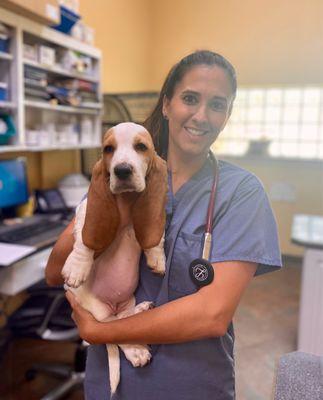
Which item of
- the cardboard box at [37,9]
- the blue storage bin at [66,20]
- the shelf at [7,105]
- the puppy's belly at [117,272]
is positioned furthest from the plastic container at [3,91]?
the puppy's belly at [117,272]

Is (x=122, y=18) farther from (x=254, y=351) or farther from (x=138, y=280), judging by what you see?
(x=138, y=280)

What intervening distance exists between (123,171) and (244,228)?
25 cm

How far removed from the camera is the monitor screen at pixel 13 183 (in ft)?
6.44

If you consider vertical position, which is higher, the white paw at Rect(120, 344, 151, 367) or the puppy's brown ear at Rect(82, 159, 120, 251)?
the puppy's brown ear at Rect(82, 159, 120, 251)

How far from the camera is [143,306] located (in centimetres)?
62

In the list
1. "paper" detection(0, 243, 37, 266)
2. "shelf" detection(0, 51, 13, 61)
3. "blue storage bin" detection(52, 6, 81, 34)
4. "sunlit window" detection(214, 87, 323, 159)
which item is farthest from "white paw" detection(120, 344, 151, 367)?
"blue storage bin" detection(52, 6, 81, 34)

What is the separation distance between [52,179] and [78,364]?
3.34ft

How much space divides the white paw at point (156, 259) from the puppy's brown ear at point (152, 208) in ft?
0.04

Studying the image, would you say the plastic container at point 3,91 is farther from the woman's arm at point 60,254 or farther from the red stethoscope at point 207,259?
the red stethoscope at point 207,259

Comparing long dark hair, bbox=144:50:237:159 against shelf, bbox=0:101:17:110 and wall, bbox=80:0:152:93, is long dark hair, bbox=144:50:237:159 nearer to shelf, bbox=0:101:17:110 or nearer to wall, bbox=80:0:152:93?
shelf, bbox=0:101:17:110

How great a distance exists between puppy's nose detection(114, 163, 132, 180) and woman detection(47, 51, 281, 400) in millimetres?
95

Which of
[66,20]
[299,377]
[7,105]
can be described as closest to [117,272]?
[299,377]

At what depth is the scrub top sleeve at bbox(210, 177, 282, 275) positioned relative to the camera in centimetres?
61

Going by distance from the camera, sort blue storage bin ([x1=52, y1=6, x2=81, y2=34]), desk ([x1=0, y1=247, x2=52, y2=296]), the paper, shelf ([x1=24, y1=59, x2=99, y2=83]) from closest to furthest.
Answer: the paper
desk ([x1=0, y1=247, x2=52, y2=296])
shelf ([x1=24, y1=59, x2=99, y2=83])
blue storage bin ([x1=52, y1=6, x2=81, y2=34])
